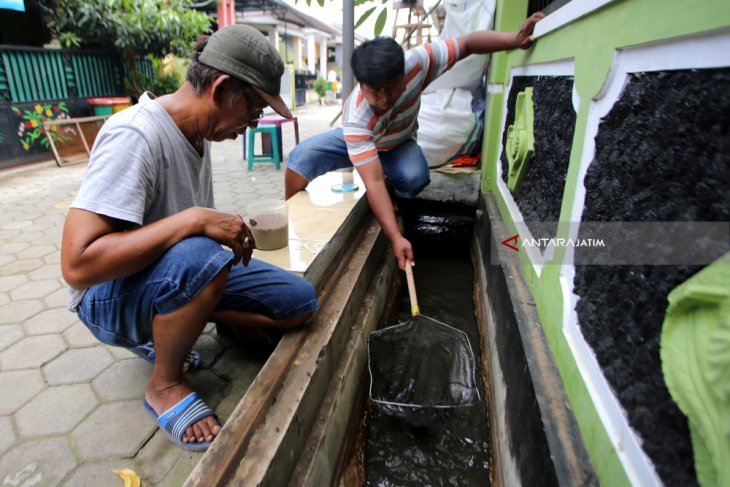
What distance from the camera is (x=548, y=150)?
212cm

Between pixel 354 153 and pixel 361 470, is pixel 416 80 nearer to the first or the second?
pixel 354 153

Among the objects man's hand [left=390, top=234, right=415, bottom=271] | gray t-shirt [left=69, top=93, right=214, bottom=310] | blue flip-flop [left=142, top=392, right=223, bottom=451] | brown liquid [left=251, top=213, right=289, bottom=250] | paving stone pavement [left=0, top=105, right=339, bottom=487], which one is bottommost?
paving stone pavement [left=0, top=105, right=339, bottom=487]

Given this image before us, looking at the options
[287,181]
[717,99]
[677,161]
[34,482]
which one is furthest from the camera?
[287,181]

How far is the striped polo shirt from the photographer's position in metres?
3.08

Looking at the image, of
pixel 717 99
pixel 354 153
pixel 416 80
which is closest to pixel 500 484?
pixel 717 99

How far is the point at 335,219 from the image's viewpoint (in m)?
3.18

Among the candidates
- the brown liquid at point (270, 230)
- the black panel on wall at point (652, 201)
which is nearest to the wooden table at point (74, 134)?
the brown liquid at point (270, 230)

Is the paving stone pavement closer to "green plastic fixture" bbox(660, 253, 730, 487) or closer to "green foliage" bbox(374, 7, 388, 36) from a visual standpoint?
"green plastic fixture" bbox(660, 253, 730, 487)

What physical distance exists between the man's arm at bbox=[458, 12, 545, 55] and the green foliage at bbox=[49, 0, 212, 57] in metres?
6.70

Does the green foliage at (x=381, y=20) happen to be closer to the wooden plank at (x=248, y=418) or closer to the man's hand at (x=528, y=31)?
the man's hand at (x=528, y=31)

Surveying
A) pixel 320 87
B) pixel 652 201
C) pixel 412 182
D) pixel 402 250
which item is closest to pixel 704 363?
pixel 652 201

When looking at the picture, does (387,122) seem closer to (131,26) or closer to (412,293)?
(412,293)

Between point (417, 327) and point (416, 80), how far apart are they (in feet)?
6.15

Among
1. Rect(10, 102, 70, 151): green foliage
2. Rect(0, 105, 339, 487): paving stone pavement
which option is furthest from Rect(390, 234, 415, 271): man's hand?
Rect(10, 102, 70, 151): green foliage
